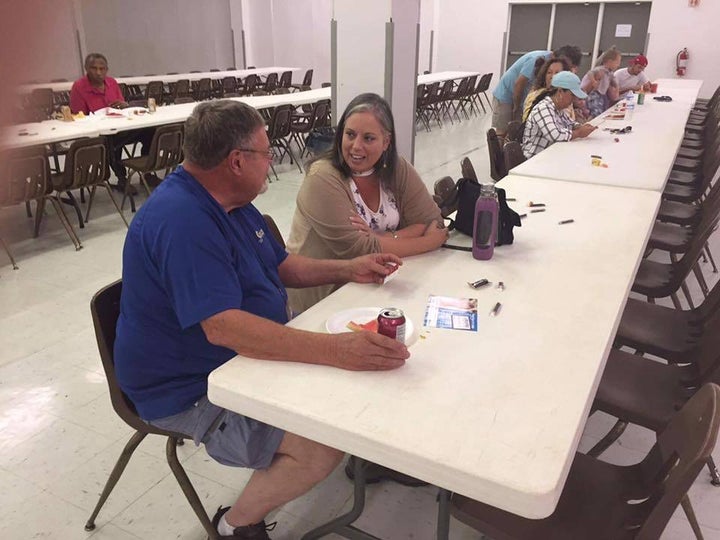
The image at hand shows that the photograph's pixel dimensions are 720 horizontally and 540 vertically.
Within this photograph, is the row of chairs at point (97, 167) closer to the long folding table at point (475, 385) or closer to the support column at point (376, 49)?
the support column at point (376, 49)

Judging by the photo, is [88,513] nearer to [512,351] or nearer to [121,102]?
[512,351]

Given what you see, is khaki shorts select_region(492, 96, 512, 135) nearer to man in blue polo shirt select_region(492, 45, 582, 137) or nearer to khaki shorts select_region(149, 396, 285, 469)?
man in blue polo shirt select_region(492, 45, 582, 137)

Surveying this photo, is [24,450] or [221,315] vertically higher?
[221,315]

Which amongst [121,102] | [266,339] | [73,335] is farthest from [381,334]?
[121,102]

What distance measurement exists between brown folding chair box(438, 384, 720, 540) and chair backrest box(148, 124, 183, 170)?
13.4ft

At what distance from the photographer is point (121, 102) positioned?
5.87m

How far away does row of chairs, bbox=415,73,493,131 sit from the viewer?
376 inches

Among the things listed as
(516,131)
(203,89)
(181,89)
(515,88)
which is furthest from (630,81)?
(181,89)

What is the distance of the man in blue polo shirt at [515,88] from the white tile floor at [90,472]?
429 centimetres

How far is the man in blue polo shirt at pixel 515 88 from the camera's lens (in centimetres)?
602

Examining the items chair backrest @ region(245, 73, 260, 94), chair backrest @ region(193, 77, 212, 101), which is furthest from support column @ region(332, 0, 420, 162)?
chair backrest @ region(245, 73, 260, 94)

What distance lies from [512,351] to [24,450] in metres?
1.86

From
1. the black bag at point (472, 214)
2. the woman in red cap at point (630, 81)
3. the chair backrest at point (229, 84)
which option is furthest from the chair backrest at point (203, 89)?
the black bag at point (472, 214)

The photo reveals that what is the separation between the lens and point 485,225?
6.77 ft
